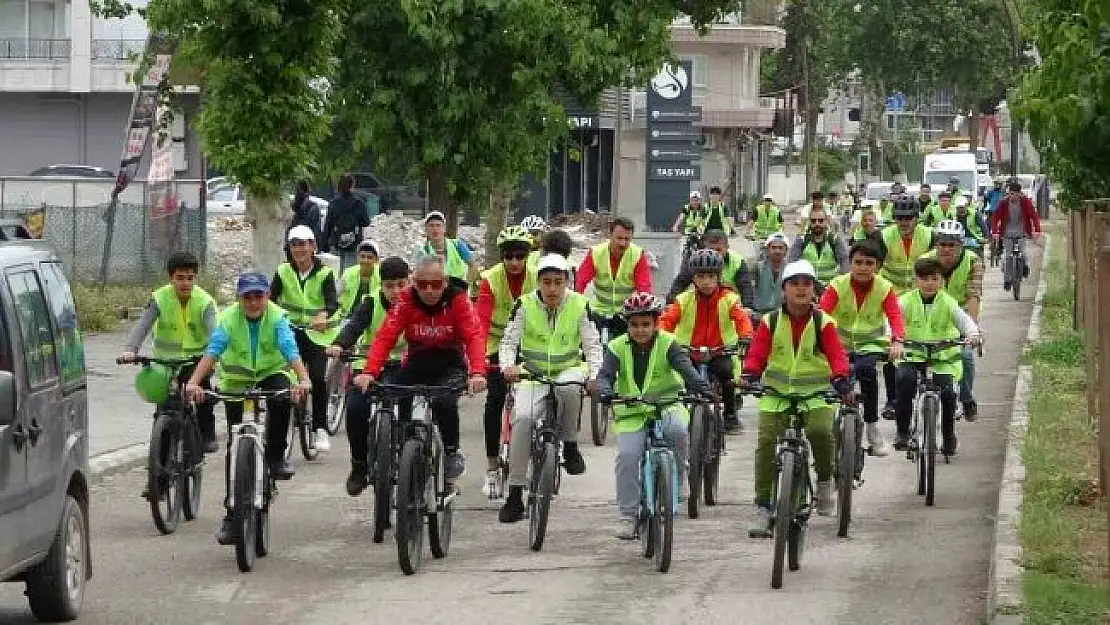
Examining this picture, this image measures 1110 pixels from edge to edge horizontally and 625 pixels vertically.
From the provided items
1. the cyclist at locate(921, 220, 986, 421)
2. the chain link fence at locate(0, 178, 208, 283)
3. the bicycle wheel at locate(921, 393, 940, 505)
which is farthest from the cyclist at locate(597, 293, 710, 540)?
the chain link fence at locate(0, 178, 208, 283)

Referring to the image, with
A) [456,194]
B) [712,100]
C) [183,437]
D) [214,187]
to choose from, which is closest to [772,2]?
[712,100]

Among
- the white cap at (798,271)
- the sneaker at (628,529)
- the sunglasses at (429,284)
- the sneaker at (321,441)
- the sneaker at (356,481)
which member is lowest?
the sneaker at (321,441)

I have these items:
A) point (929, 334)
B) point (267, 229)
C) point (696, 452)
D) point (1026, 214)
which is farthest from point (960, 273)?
point (1026, 214)

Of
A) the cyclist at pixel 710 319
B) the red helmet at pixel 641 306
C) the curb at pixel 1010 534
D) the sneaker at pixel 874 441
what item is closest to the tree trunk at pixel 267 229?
the cyclist at pixel 710 319

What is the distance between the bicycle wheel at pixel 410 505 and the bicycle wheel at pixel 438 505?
6.4 inches

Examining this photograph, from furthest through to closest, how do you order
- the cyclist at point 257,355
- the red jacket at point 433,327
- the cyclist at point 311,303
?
the cyclist at point 311,303
the cyclist at point 257,355
the red jacket at point 433,327

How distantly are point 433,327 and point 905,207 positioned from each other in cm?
814

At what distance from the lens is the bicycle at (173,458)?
537 inches

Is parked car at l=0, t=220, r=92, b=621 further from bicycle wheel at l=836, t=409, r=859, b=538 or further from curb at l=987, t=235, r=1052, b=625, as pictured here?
bicycle wheel at l=836, t=409, r=859, b=538

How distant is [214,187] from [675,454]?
42.2 m

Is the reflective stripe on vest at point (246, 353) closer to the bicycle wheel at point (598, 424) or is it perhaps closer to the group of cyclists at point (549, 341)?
the group of cyclists at point (549, 341)

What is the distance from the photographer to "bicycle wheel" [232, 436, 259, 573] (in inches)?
484

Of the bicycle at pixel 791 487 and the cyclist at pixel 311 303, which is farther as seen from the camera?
the cyclist at pixel 311 303

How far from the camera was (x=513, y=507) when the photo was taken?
13.9m
